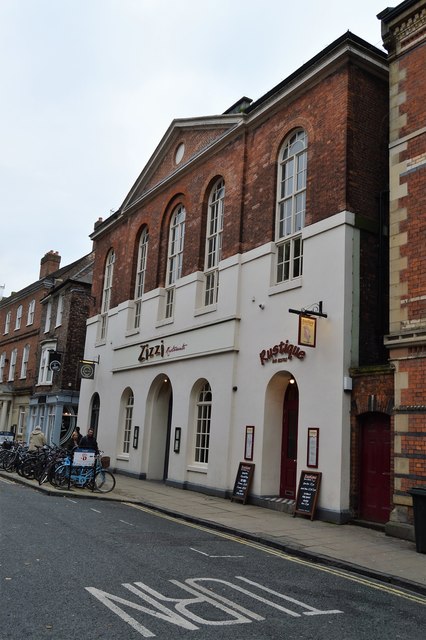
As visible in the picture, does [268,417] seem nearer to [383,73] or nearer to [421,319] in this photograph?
[421,319]

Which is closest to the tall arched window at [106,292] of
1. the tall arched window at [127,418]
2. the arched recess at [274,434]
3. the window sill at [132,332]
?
the window sill at [132,332]

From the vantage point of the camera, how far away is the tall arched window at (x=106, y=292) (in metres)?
24.5

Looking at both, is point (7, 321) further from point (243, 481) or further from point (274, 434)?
point (274, 434)

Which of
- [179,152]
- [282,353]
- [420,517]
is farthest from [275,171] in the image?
[420,517]

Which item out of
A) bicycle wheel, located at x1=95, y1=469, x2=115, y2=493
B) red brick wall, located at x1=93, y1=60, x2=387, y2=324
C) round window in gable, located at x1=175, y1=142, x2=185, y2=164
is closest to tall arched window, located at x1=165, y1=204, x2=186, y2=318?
red brick wall, located at x1=93, y1=60, x2=387, y2=324

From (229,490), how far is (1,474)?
8198mm

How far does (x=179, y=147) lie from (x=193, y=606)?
17.4 meters

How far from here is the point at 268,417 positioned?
555 inches

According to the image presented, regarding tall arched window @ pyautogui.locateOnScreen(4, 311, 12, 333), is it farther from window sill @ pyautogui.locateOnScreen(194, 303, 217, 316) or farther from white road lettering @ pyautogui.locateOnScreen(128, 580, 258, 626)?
white road lettering @ pyautogui.locateOnScreen(128, 580, 258, 626)

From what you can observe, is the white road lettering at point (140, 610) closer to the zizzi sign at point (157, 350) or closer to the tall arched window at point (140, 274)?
the zizzi sign at point (157, 350)

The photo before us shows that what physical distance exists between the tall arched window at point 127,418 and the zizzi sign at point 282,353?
8.63 metres

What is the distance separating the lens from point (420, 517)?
8992 mm

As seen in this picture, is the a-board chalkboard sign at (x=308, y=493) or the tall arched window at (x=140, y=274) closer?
the a-board chalkboard sign at (x=308, y=493)

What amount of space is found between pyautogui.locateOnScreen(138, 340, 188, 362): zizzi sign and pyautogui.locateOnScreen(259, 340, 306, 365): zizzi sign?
3.93 metres
